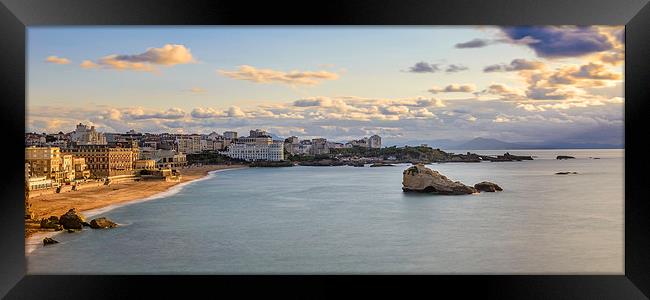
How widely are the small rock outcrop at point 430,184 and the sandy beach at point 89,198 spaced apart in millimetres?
5222

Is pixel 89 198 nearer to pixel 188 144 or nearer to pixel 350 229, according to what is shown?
pixel 188 144

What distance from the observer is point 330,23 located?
268 centimetres

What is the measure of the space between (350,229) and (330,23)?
26.0 feet

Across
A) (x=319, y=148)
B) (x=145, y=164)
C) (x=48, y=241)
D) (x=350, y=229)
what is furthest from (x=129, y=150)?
(x=319, y=148)

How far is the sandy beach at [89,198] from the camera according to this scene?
29.7 feet

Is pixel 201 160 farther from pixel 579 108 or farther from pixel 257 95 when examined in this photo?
pixel 579 108

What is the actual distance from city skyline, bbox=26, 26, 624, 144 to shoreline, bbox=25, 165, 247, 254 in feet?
4.01

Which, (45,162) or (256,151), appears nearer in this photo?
(45,162)

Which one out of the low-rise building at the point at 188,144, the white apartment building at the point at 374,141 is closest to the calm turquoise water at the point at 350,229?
the white apartment building at the point at 374,141

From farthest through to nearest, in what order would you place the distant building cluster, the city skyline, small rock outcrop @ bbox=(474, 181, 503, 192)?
small rock outcrop @ bbox=(474, 181, 503, 192) → the city skyline → the distant building cluster

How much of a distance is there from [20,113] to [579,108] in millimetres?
12234

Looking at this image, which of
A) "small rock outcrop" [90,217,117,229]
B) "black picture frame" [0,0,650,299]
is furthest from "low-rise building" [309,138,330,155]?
"black picture frame" [0,0,650,299]

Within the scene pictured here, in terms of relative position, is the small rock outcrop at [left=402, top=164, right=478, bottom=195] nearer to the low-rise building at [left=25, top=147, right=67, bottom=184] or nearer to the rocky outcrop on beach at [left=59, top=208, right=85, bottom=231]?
the rocky outcrop on beach at [left=59, top=208, right=85, bottom=231]

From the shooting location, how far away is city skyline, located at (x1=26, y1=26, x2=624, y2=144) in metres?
10.5
